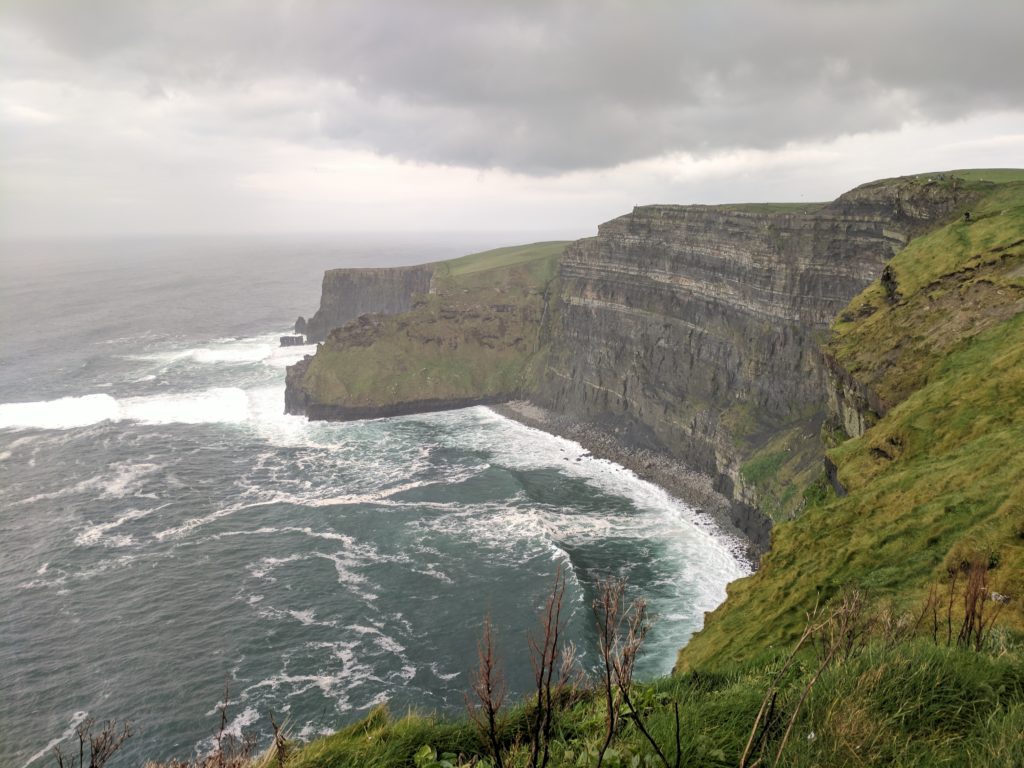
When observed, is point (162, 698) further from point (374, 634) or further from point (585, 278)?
point (585, 278)

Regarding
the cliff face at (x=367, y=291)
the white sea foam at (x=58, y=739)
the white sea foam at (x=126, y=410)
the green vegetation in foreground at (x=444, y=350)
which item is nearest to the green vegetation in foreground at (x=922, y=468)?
the white sea foam at (x=58, y=739)

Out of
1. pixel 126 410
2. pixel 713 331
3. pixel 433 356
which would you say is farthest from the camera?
pixel 433 356

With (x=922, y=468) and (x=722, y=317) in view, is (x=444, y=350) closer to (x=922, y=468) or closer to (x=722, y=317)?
(x=722, y=317)

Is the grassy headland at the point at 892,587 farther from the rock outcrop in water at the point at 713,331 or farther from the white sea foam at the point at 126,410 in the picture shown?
the white sea foam at the point at 126,410

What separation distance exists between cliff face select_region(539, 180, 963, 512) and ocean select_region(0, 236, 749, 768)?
11982mm

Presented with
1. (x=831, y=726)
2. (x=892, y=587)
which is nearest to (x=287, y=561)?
(x=892, y=587)

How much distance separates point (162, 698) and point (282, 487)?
3662cm

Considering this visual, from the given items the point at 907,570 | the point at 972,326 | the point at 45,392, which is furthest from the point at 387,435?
the point at 907,570

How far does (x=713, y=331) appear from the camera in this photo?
294 feet

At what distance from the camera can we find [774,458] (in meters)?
70.6

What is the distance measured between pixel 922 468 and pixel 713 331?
64106mm

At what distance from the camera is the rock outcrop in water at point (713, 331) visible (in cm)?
7000

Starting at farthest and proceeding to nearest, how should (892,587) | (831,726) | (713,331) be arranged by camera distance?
1. (713,331)
2. (892,587)
3. (831,726)

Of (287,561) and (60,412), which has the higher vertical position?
(60,412)
